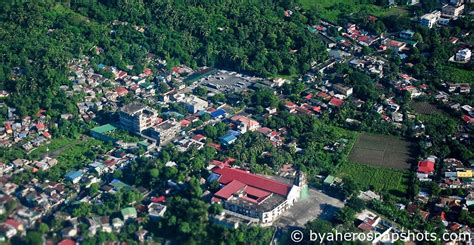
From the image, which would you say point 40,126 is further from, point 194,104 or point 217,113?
point 217,113

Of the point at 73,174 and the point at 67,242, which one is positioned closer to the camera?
the point at 67,242

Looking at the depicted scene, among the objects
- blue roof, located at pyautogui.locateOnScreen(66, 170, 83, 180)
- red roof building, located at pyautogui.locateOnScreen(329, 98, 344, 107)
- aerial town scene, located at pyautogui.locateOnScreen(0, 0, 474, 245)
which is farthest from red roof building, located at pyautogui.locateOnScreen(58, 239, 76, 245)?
red roof building, located at pyautogui.locateOnScreen(329, 98, 344, 107)

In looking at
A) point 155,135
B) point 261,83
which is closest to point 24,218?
point 155,135

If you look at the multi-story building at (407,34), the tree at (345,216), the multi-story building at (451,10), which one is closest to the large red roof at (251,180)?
the tree at (345,216)

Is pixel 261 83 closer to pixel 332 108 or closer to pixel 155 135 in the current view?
pixel 332 108

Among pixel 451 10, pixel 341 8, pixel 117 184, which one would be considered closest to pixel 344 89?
pixel 341 8

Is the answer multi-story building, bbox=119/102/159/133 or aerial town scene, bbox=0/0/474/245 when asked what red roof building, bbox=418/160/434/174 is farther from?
multi-story building, bbox=119/102/159/133

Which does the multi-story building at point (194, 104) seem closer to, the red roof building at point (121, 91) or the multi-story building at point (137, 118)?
the multi-story building at point (137, 118)
